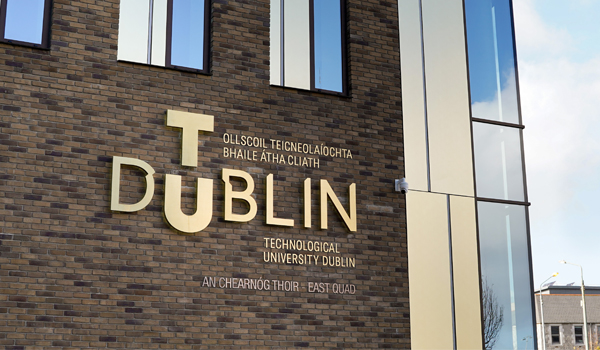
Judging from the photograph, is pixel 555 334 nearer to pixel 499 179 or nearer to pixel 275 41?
pixel 499 179

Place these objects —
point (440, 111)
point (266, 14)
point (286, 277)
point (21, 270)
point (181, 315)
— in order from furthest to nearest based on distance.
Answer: point (440, 111) < point (266, 14) < point (286, 277) < point (181, 315) < point (21, 270)

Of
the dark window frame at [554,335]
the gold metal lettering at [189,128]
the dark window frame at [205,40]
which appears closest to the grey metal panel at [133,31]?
the dark window frame at [205,40]

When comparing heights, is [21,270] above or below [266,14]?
below

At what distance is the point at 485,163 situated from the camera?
36.2 ft

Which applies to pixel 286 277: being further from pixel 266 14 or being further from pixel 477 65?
pixel 477 65

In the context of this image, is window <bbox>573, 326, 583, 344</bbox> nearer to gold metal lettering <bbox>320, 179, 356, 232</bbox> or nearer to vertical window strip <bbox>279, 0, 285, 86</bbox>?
gold metal lettering <bbox>320, 179, 356, 232</bbox>

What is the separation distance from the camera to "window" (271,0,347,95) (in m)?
10.0

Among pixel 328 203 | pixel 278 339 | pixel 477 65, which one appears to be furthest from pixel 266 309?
pixel 477 65

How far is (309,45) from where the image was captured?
10.3 metres

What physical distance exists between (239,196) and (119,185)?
1.61 meters

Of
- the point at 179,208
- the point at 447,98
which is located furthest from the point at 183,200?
the point at 447,98

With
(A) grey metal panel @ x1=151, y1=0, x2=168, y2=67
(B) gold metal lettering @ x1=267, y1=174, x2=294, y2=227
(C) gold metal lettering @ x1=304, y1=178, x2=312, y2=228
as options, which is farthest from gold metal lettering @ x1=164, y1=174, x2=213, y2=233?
(A) grey metal panel @ x1=151, y1=0, x2=168, y2=67

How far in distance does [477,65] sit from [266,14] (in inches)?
153

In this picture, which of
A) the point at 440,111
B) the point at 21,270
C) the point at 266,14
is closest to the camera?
the point at 21,270
